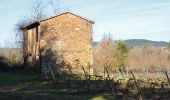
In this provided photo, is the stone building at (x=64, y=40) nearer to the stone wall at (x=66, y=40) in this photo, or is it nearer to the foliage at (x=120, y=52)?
the stone wall at (x=66, y=40)

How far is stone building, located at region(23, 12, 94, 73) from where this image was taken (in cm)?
4575

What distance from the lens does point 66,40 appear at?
46.2 m

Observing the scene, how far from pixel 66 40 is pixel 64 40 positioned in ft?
0.78

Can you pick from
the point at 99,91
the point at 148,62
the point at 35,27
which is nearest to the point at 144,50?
the point at 148,62

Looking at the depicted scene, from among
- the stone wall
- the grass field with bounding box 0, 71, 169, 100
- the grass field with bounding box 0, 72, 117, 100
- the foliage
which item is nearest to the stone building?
the stone wall

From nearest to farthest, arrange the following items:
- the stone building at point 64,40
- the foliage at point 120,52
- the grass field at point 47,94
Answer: the grass field at point 47,94 < the stone building at point 64,40 < the foliage at point 120,52

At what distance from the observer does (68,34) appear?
152 feet

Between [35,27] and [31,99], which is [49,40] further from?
[31,99]

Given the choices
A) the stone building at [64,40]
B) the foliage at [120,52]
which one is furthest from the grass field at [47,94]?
the foliage at [120,52]

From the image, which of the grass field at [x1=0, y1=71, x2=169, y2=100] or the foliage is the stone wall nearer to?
the grass field at [x1=0, y1=71, x2=169, y2=100]

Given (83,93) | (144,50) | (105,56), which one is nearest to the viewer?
(83,93)

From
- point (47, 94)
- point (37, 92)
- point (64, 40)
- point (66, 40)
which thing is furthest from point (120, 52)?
point (47, 94)

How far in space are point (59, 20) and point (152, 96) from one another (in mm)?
24955

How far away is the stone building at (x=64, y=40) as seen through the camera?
45750 mm
